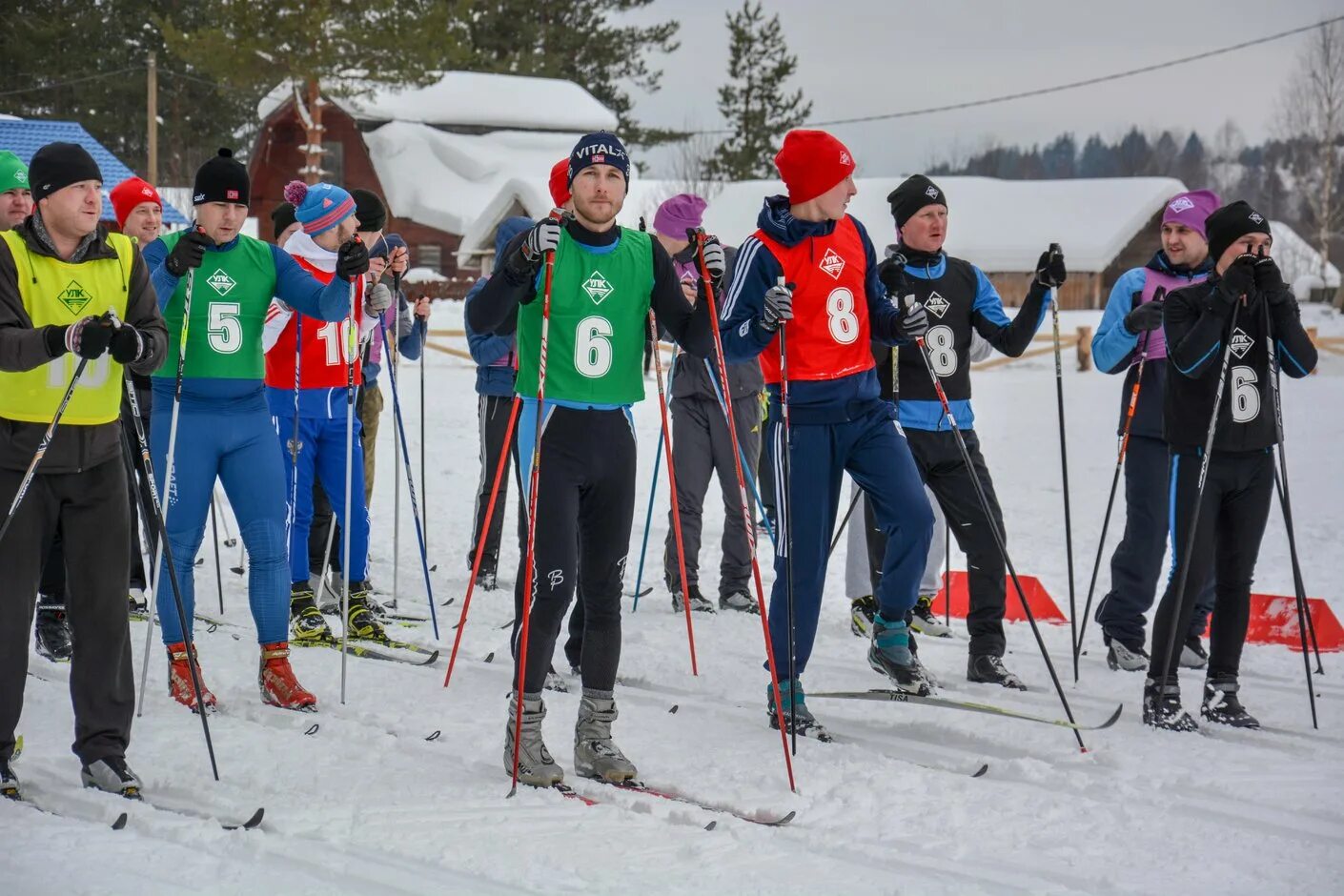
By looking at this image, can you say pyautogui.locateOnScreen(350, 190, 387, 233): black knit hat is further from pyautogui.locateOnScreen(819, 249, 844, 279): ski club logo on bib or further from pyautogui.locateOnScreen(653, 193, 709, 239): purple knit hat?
pyautogui.locateOnScreen(819, 249, 844, 279): ski club logo on bib

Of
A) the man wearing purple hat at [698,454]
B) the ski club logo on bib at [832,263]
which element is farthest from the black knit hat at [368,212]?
the ski club logo on bib at [832,263]

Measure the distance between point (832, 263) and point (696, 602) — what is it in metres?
2.57

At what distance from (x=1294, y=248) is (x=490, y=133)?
26054mm

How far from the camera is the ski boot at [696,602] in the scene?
6758mm

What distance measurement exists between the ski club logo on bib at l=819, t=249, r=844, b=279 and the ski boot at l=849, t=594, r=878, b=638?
215 cm

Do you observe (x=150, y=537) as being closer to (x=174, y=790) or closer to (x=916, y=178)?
(x=174, y=790)

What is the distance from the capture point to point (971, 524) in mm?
5559

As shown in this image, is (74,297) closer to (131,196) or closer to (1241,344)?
(131,196)

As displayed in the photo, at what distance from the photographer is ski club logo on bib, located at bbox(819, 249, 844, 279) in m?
4.79

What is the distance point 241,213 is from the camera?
197 inches

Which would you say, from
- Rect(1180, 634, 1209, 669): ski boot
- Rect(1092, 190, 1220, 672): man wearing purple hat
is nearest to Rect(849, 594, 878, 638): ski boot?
Rect(1092, 190, 1220, 672): man wearing purple hat

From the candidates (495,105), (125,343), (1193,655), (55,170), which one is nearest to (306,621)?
(125,343)

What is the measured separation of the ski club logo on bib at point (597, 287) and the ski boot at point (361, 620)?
248cm

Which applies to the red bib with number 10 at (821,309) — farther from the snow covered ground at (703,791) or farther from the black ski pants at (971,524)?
the snow covered ground at (703,791)
